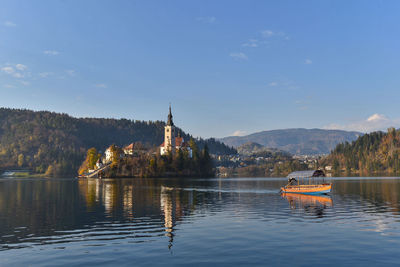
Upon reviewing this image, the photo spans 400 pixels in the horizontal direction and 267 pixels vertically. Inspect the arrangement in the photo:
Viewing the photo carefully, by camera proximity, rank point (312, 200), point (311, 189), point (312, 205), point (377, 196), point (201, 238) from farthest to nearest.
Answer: point (311, 189) → point (377, 196) → point (312, 200) → point (312, 205) → point (201, 238)

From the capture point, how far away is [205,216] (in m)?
44.7

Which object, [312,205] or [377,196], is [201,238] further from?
[377,196]

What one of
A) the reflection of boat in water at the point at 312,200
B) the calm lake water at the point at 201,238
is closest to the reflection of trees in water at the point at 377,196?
the calm lake water at the point at 201,238

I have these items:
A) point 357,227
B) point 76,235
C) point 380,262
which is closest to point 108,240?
point 76,235

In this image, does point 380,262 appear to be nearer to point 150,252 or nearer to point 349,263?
point 349,263

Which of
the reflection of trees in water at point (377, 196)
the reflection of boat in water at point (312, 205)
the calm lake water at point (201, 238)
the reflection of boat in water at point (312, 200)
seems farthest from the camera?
the reflection of boat in water at point (312, 200)

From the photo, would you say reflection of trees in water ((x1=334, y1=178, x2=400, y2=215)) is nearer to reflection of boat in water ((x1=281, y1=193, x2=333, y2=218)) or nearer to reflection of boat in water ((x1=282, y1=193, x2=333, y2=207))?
reflection of boat in water ((x1=282, y1=193, x2=333, y2=207))

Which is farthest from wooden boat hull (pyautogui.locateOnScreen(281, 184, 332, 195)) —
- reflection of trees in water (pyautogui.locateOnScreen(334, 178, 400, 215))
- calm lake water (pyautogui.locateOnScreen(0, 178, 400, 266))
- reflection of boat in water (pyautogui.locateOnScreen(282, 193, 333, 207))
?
calm lake water (pyautogui.locateOnScreen(0, 178, 400, 266))

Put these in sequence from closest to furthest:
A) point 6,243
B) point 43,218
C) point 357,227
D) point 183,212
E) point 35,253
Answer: point 35,253, point 6,243, point 357,227, point 43,218, point 183,212

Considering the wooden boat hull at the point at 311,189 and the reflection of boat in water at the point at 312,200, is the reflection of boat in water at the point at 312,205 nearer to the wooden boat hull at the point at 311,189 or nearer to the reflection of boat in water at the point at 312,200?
the reflection of boat in water at the point at 312,200

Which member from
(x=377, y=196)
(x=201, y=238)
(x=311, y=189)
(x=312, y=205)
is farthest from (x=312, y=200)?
(x=201, y=238)

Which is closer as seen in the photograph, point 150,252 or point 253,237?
point 150,252

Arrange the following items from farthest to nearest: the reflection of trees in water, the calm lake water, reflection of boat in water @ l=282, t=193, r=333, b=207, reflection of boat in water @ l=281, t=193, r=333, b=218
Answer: reflection of boat in water @ l=282, t=193, r=333, b=207
the reflection of trees in water
reflection of boat in water @ l=281, t=193, r=333, b=218
the calm lake water

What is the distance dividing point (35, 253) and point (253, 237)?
17.1 m
